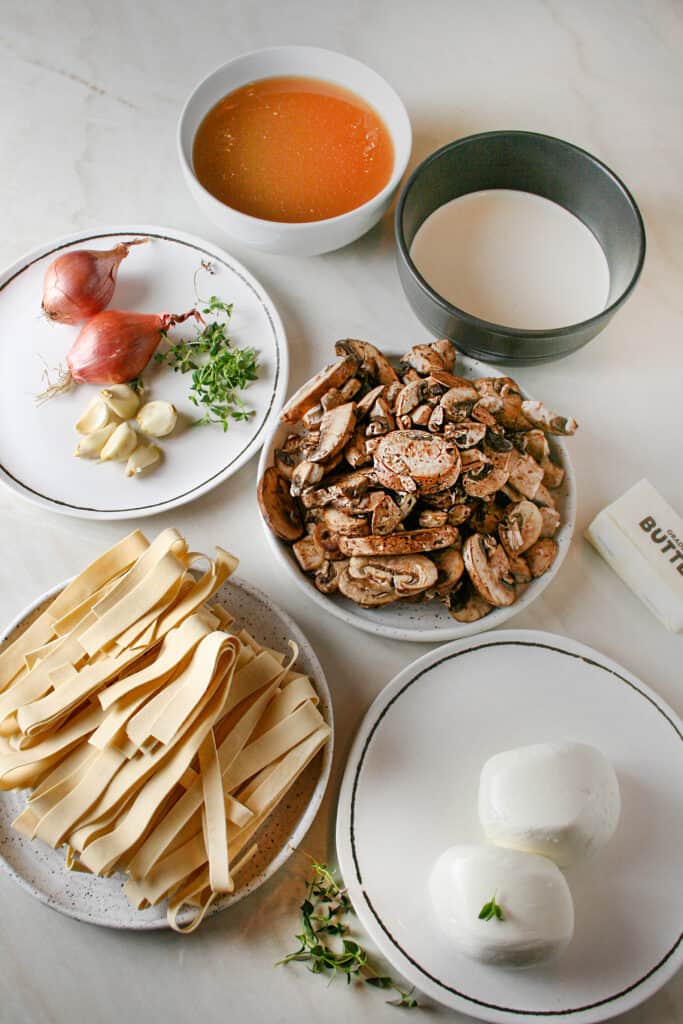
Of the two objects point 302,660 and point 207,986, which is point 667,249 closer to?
point 302,660

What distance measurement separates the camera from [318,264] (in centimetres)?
131

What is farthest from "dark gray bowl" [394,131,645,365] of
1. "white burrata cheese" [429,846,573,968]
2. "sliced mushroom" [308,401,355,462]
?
"white burrata cheese" [429,846,573,968]

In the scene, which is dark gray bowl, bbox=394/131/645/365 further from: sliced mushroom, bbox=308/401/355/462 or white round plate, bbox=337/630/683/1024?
white round plate, bbox=337/630/683/1024

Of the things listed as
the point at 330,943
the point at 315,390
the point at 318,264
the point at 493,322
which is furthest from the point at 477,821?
the point at 318,264

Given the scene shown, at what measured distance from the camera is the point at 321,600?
1051 mm

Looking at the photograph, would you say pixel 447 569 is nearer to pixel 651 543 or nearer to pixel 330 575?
pixel 330 575

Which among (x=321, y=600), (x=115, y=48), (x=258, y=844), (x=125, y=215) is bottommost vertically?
(x=258, y=844)

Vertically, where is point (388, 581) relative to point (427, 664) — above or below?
above

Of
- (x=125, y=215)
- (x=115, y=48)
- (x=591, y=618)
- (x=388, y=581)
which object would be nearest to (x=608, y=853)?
(x=591, y=618)

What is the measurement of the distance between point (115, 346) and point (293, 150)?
15.4 inches

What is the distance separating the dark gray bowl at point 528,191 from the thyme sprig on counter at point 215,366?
0.85 ft

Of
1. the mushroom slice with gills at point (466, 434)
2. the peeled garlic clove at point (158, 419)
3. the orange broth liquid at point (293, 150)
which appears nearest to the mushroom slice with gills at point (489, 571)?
the mushroom slice with gills at point (466, 434)

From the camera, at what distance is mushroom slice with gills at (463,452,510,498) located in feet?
3.40

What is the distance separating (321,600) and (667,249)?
0.81 metres
